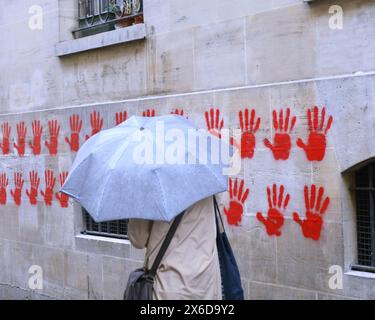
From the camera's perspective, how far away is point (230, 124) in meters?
6.01

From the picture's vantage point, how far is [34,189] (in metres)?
8.43

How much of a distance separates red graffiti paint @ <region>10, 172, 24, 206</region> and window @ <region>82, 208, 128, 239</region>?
1350mm

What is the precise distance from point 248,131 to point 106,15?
2995 mm

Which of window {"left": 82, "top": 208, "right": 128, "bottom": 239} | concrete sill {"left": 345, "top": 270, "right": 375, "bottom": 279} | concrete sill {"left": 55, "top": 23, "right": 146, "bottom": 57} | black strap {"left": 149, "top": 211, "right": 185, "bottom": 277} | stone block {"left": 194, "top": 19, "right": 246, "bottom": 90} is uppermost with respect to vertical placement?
concrete sill {"left": 55, "top": 23, "right": 146, "bottom": 57}

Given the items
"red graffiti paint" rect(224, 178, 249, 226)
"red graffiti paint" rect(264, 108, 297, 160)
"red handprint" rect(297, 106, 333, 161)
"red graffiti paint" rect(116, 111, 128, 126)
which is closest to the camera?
"red handprint" rect(297, 106, 333, 161)

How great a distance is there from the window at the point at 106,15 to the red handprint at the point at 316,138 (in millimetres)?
2882

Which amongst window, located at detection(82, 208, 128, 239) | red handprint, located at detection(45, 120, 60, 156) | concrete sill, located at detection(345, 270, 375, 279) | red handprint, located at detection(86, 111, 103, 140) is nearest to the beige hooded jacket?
concrete sill, located at detection(345, 270, 375, 279)

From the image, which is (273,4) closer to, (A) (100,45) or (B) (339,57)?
(B) (339,57)

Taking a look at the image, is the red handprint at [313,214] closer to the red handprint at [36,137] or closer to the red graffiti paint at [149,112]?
the red graffiti paint at [149,112]

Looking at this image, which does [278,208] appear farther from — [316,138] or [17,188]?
[17,188]

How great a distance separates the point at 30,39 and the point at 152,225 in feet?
18.3

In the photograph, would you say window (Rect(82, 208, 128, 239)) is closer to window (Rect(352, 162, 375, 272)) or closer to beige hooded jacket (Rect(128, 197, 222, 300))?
window (Rect(352, 162, 375, 272))

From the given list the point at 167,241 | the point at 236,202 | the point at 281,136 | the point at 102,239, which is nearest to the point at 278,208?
the point at 236,202

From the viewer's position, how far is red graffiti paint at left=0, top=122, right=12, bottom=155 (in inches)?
352
